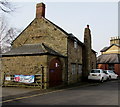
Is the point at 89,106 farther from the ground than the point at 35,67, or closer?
closer

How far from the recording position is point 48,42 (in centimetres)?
1883

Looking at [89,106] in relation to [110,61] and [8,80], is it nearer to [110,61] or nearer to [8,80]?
[8,80]

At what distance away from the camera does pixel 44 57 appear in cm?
1481

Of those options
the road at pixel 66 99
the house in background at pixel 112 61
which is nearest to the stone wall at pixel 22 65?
the road at pixel 66 99

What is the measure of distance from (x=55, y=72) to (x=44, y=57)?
2456 millimetres

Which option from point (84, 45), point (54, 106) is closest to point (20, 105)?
point (54, 106)

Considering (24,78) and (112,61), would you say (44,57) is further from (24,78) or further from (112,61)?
(112,61)

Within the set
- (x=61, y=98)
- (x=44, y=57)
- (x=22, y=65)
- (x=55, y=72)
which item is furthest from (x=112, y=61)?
(x=61, y=98)

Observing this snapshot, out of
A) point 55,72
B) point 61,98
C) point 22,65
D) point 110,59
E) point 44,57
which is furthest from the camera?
point 110,59

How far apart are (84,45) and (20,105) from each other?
17.5 meters

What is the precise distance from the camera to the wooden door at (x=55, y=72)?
15.5m

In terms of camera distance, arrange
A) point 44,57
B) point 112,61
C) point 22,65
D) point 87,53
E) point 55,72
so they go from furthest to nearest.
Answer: point 112,61
point 87,53
point 55,72
point 22,65
point 44,57

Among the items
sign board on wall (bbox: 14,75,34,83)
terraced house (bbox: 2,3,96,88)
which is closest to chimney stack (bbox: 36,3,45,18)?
terraced house (bbox: 2,3,96,88)

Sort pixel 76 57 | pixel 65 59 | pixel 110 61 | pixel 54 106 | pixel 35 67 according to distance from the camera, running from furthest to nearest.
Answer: pixel 110 61, pixel 76 57, pixel 65 59, pixel 35 67, pixel 54 106
